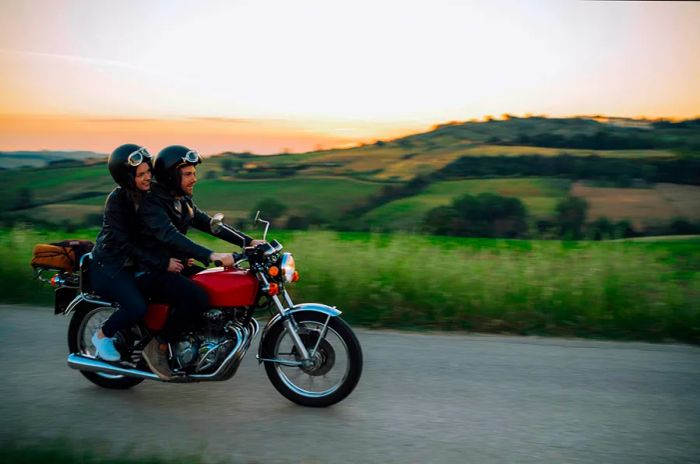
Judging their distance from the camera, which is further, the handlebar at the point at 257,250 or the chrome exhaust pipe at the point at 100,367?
the chrome exhaust pipe at the point at 100,367

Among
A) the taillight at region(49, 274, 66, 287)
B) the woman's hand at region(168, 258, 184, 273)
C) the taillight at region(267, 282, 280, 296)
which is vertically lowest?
the taillight at region(49, 274, 66, 287)

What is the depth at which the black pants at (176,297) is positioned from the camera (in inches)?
186

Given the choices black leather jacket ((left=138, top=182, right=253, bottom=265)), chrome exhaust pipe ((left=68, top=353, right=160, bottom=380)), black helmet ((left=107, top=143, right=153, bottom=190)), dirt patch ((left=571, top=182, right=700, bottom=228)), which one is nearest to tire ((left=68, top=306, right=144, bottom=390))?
chrome exhaust pipe ((left=68, top=353, right=160, bottom=380))

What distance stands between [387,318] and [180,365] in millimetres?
3055

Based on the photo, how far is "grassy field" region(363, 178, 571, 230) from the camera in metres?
18.9

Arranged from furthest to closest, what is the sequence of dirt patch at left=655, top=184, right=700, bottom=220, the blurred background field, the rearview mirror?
dirt patch at left=655, top=184, right=700, bottom=220 → the blurred background field → the rearview mirror

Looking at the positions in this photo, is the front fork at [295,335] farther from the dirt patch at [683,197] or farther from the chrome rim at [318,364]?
the dirt patch at [683,197]

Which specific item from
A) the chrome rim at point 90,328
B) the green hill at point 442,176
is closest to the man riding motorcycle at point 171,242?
the chrome rim at point 90,328

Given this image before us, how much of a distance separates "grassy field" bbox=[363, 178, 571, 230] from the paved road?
40.2ft

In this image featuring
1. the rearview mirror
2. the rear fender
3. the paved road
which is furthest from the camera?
the rear fender

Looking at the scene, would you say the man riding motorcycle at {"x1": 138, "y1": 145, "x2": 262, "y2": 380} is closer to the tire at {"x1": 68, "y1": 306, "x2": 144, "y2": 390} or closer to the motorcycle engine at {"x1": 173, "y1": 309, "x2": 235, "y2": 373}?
the motorcycle engine at {"x1": 173, "y1": 309, "x2": 235, "y2": 373}

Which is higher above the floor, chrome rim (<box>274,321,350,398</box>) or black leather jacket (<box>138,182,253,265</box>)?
black leather jacket (<box>138,182,253,265</box>)

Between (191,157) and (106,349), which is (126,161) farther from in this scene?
(106,349)

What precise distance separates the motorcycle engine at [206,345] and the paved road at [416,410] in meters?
0.28
